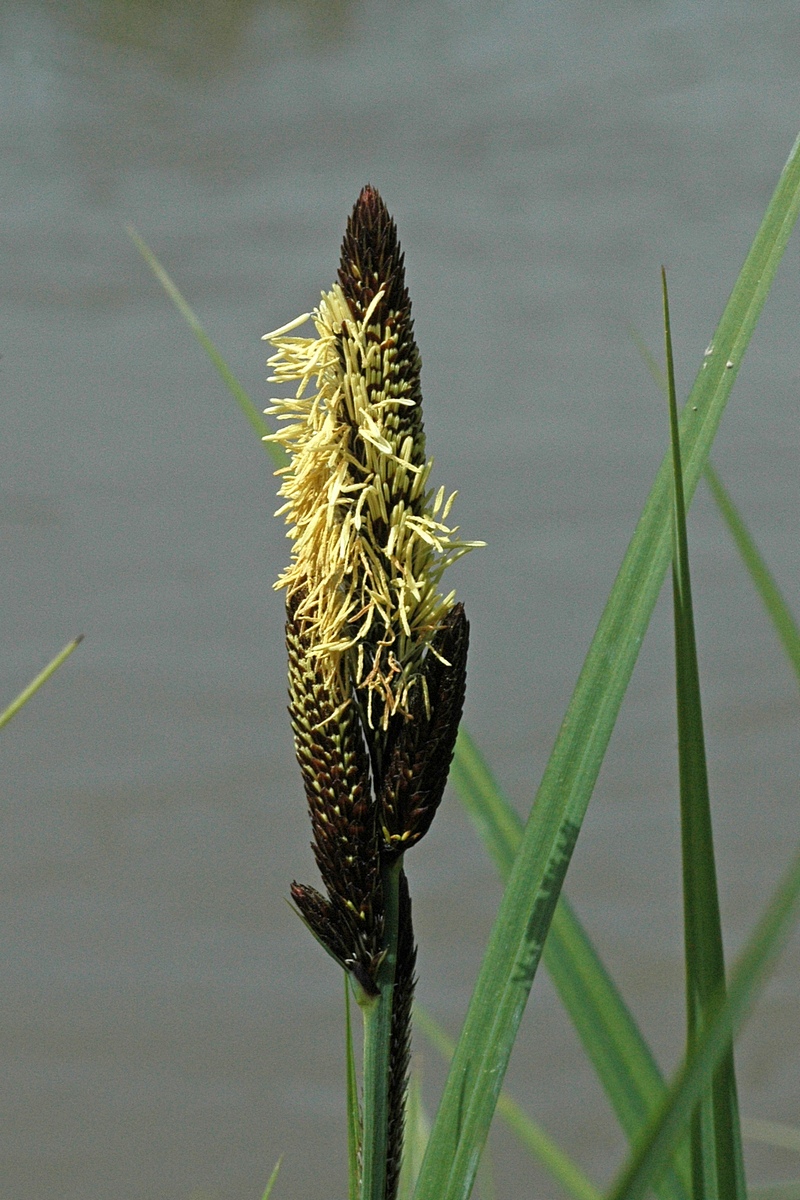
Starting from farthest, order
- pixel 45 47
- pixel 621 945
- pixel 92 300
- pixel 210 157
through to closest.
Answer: pixel 45 47, pixel 210 157, pixel 92 300, pixel 621 945

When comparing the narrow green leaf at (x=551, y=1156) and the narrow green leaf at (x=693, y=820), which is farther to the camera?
the narrow green leaf at (x=551, y=1156)

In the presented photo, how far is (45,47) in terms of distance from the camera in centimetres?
566

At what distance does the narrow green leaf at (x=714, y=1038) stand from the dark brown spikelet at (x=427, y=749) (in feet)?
0.57

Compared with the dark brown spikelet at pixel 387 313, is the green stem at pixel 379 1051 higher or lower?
lower

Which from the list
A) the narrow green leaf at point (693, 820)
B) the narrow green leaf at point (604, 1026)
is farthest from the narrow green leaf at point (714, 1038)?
the narrow green leaf at point (604, 1026)

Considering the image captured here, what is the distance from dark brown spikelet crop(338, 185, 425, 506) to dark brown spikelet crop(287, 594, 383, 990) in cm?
8

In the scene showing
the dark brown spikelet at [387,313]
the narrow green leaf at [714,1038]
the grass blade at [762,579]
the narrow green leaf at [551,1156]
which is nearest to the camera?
the narrow green leaf at [714,1038]

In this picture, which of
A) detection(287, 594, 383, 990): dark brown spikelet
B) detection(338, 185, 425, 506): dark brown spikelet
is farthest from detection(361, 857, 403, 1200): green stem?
detection(338, 185, 425, 506): dark brown spikelet

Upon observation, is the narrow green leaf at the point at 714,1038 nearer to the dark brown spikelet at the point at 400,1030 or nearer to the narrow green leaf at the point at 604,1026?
the dark brown spikelet at the point at 400,1030

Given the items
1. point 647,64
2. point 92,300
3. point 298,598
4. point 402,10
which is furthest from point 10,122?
point 298,598

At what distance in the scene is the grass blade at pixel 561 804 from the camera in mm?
520

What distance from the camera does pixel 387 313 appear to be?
0.48m

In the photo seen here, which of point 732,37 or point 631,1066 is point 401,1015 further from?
point 732,37

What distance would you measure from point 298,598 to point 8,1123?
2333 mm
